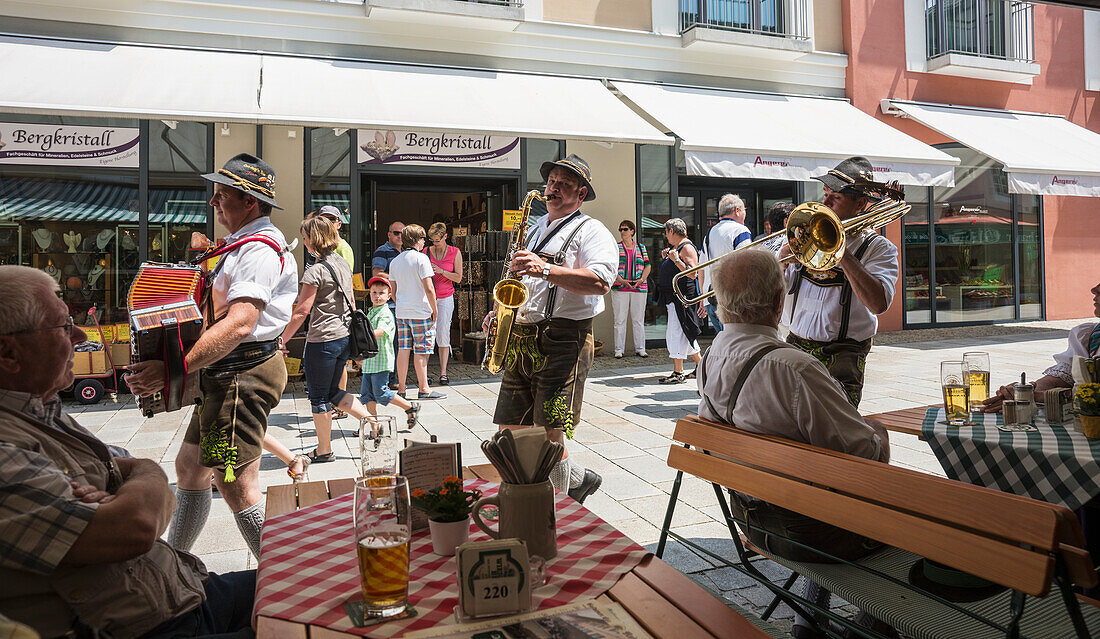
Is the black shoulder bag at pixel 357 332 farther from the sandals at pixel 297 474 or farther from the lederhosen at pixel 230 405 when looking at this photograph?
the lederhosen at pixel 230 405

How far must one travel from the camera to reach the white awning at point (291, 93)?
24.2 feet

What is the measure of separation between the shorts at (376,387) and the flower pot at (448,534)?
14.0 feet

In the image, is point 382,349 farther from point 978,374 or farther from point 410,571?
point 410,571

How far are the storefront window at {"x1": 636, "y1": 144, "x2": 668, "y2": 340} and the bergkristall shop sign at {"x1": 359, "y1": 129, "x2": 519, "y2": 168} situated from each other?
6.95ft

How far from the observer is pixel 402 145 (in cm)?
1010

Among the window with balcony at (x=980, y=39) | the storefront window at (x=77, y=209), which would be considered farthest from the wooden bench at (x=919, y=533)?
the window with balcony at (x=980, y=39)

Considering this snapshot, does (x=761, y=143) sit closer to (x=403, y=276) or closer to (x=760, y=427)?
(x=403, y=276)

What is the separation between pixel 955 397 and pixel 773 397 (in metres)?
0.90

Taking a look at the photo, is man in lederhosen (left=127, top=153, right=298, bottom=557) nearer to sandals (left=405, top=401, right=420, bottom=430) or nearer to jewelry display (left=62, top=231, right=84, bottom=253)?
sandals (left=405, top=401, right=420, bottom=430)

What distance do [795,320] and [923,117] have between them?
10517 millimetres

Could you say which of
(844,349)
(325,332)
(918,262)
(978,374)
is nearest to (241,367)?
(325,332)

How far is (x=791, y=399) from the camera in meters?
2.34

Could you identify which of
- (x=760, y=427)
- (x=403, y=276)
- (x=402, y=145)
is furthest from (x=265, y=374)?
(x=402, y=145)

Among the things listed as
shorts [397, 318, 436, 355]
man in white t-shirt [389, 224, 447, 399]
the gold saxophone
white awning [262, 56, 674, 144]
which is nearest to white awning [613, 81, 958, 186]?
white awning [262, 56, 674, 144]
